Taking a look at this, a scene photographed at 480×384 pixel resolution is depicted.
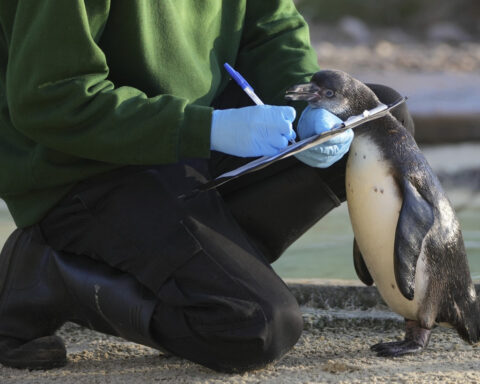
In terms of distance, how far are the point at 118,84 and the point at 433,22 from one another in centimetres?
1304

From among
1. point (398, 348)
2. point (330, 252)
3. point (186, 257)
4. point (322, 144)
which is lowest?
point (330, 252)

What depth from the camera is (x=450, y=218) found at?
212 centimetres

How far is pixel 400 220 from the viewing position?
205 cm

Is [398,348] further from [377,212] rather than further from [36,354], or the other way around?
[36,354]

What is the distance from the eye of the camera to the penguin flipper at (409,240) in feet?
6.70

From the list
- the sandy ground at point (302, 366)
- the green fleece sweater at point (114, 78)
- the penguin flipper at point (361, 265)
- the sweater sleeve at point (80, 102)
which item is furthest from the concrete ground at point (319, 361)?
the sweater sleeve at point (80, 102)

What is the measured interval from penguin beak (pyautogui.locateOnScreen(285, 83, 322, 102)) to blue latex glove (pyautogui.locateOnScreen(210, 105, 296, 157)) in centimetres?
11

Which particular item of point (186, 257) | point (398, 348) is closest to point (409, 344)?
point (398, 348)

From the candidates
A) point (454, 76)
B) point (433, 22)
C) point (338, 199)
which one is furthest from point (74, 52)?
point (433, 22)

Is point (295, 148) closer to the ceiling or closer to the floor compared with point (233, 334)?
closer to the ceiling

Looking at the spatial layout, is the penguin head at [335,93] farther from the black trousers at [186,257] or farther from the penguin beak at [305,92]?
the black trousers at [186,257]

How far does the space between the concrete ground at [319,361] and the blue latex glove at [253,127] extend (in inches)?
17.9

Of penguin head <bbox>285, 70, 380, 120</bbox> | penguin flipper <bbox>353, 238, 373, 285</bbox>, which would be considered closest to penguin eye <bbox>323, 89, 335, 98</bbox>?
penguin head <bbox>285, 70, 380, 120</bbox>

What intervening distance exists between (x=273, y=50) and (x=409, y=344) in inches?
30.3
